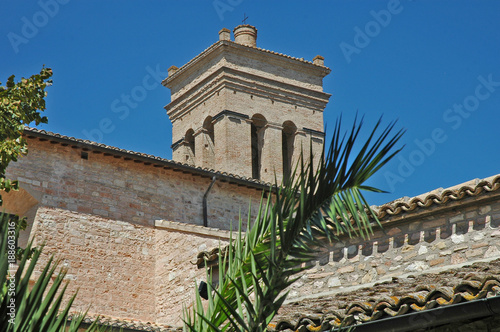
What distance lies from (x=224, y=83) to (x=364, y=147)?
22043 mm

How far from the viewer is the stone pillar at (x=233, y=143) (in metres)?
24.4

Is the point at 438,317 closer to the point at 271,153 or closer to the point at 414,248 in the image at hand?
the point at 414,248

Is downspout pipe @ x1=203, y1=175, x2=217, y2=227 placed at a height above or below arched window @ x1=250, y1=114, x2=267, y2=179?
below

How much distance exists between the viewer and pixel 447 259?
771cm

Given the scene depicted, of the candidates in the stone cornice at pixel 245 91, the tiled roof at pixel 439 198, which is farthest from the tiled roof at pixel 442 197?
the stone cornice at pixel 245 91

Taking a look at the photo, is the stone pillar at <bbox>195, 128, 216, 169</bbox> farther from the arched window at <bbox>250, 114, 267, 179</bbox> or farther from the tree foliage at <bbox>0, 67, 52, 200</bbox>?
the tree foliage at <bbox>0, 67, 52, 200</bbox>

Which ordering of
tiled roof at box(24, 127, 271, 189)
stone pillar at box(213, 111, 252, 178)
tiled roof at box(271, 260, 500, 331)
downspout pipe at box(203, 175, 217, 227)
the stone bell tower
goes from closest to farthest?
1. tiled roof at box(271, 260, 500, 331)
2. tiled roof at box(24, 127, 271, 189)
3. downspout pipe at box(203, 175, 217, 227)
4. stone pillar at box(213, 111, 252, 178)
5. the stone bell tower

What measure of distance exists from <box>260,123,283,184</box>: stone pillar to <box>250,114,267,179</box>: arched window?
0.71ft

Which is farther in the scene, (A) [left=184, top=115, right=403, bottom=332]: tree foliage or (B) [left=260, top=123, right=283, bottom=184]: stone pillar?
(B) [left=260, top=123, right=283, bottom=184]: stone pillar

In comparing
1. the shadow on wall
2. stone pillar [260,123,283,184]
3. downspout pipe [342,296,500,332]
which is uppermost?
stone pillar [260,123,283,184]

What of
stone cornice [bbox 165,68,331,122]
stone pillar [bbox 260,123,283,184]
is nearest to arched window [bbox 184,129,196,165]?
stone cornice [bbox 165,68,331,122]

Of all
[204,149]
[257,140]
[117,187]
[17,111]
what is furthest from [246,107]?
[17,111]

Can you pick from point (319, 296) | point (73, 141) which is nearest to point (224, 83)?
point (73, 141)

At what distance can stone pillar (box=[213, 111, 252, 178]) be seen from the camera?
2442 centimetres
